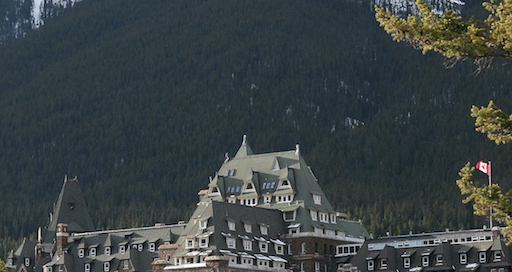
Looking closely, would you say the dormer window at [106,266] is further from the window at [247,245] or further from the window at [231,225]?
the window at [247,245]

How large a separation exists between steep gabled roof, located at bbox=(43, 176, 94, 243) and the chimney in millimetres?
6246

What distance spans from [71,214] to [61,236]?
11.6m

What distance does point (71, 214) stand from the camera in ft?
551

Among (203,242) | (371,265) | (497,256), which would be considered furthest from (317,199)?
(497,256)

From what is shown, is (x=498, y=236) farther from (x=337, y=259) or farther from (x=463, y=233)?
(x=337, y=259)

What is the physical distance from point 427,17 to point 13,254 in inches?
5667

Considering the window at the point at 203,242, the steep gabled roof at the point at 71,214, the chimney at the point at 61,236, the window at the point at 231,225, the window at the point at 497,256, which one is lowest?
the window at the point at 497,256

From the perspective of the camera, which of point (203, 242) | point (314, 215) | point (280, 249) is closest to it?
point (203, 242)

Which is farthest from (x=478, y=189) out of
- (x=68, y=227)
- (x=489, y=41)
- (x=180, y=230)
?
(x=68, y=227)

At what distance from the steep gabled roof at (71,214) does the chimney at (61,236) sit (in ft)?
20.5

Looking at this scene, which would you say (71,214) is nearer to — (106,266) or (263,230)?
(106,266)

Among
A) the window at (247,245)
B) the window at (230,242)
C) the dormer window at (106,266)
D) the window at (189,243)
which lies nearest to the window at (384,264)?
the window at (247,245)

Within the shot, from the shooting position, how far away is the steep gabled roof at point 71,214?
166 metres

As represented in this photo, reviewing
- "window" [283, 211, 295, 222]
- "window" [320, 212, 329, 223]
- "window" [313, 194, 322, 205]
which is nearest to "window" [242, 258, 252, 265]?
"window" [283, 211, 295, 222]
